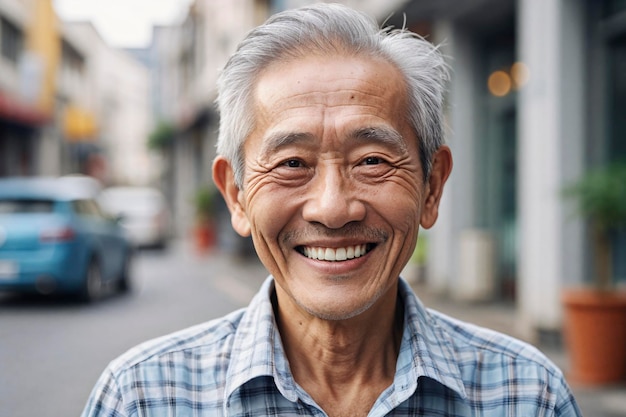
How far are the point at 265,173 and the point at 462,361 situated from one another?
25.7 inches

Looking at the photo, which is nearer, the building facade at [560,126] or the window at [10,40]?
the building facade at [560,126]

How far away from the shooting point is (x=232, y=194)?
199 centimetres

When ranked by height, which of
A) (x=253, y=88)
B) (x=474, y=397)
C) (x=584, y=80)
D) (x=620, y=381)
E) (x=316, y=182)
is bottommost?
(x=620, y=381)

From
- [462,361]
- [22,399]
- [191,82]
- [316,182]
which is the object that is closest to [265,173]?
[316,182]

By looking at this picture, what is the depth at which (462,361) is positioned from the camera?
6.05ft

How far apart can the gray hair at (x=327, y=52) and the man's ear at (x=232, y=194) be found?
5 cm

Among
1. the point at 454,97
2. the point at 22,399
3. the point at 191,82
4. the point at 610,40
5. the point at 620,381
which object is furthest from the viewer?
the point at 191,82

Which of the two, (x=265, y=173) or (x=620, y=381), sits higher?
(x=265, y=173)

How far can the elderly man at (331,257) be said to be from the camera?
67.4 inches

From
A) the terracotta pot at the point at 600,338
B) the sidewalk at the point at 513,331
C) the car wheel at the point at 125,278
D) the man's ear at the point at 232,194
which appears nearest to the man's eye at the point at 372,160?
the man's ear at the point at 232,194

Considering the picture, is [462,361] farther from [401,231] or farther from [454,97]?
[454,97]

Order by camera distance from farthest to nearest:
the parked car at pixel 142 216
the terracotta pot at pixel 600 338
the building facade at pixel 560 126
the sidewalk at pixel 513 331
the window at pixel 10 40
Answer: the window at pixel 10 40 < the parked car at pixel 142 216 < the building facade at pixel 560 126 < the terracotta pot at pixel 600 338 < the sidewalk at pixel 513 331

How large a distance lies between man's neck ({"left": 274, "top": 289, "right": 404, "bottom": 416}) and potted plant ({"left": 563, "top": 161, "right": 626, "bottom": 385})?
439 cm

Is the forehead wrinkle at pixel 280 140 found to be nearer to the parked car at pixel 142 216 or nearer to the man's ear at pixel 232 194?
the man's ear at pixel 232 194
